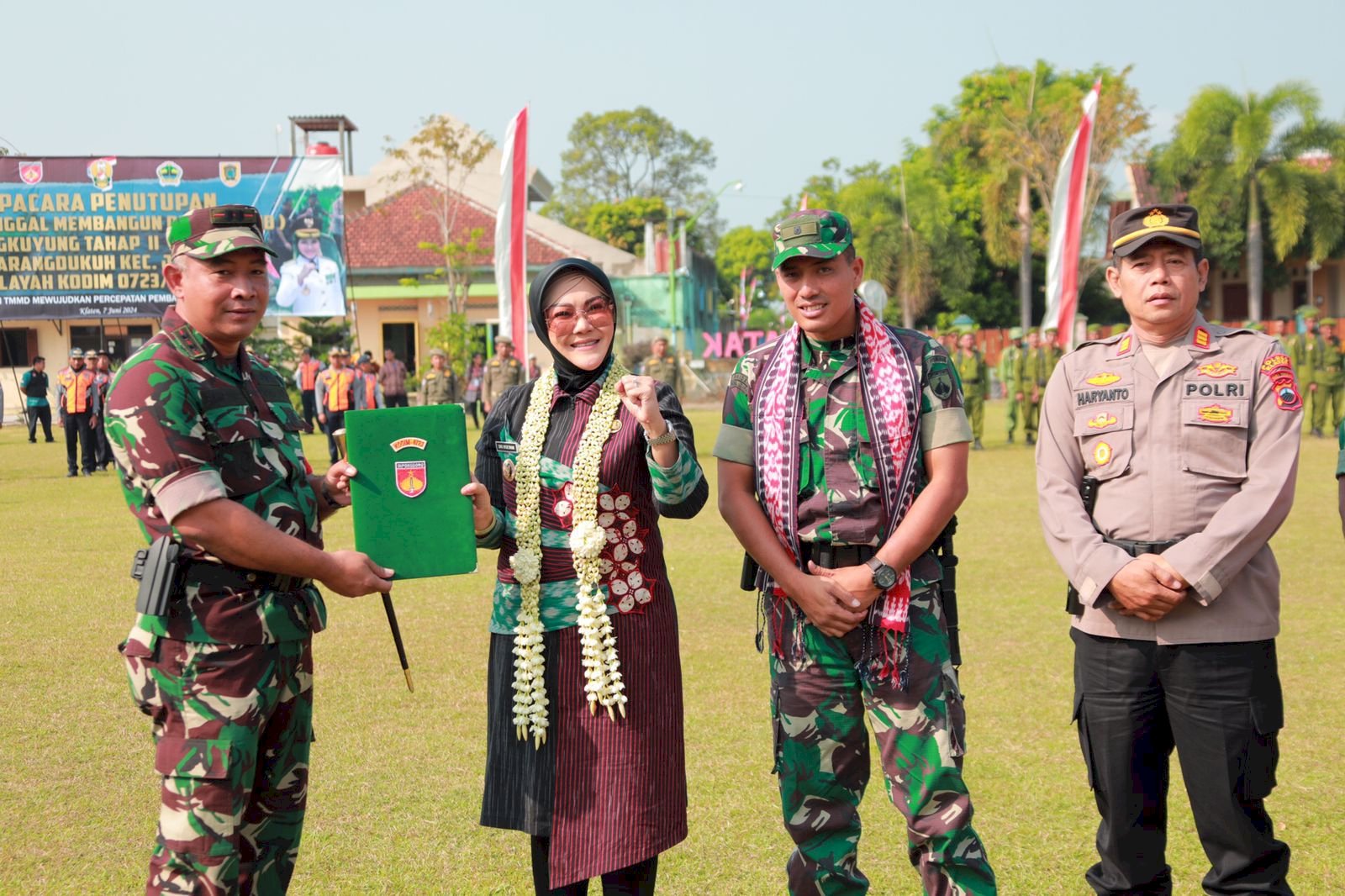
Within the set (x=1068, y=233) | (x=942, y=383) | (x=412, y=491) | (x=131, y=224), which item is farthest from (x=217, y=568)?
(x=131, y=224)

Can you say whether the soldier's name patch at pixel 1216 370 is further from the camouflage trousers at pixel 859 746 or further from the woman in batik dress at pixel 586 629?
the woman in batik dress at pixel 586 629

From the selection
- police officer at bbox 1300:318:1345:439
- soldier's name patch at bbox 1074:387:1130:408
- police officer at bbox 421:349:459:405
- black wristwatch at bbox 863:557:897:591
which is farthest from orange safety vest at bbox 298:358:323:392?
black wristwatch at bbox 863:557:897:591

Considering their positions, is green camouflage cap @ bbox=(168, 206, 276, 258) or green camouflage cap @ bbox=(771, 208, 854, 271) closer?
green camouflage cap @ bbox=(168, 206, 276, 258)

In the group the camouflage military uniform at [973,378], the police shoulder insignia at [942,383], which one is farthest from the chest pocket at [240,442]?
the camouflage military uniform at [973,378]

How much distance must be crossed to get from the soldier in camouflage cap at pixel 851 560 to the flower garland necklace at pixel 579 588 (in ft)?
1.35

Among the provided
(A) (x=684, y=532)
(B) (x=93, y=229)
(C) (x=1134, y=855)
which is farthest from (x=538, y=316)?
(B) (x=93, y=229)

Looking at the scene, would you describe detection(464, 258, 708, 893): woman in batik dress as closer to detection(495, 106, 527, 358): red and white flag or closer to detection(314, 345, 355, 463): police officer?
detection(495, 106, 527, 358): red and white flag

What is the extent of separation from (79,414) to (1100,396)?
17.5 m

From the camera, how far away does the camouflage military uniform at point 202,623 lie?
9.12 ft

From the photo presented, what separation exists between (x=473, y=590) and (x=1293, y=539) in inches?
261

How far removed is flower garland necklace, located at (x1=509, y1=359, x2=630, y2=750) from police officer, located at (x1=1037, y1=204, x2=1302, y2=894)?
1277 millimetres

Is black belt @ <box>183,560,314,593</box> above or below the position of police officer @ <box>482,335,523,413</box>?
below

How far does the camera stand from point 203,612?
2.85 metres

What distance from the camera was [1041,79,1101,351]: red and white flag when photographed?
17.2 m
